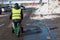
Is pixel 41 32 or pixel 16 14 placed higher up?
pixel 16 14

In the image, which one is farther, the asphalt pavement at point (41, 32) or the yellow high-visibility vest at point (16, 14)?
the asphalt pavement at point (41, 32)

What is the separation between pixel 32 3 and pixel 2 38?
8258 centimetres

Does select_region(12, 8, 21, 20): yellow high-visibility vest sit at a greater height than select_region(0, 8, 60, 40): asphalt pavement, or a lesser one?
greater

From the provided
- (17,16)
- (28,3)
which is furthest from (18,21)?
(28,3)

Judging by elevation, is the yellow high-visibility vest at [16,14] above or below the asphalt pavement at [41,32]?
above

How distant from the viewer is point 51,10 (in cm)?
4209

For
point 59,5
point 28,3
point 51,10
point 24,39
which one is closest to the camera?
point 24,39

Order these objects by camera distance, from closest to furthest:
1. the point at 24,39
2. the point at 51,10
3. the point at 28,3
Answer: the point at 24,39 → the point at 51,10 → the point at 28,3

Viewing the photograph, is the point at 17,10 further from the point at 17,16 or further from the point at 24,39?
the point at 24,39

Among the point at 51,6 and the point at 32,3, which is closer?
the point at 51,6

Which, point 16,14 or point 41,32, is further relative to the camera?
point 41,32

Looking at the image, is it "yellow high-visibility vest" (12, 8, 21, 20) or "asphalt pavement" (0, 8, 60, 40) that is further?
"asphalt pavement" (0, 8, 60, 40)

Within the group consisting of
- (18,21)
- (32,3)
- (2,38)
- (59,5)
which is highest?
(18,21)

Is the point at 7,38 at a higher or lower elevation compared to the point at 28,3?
higher
